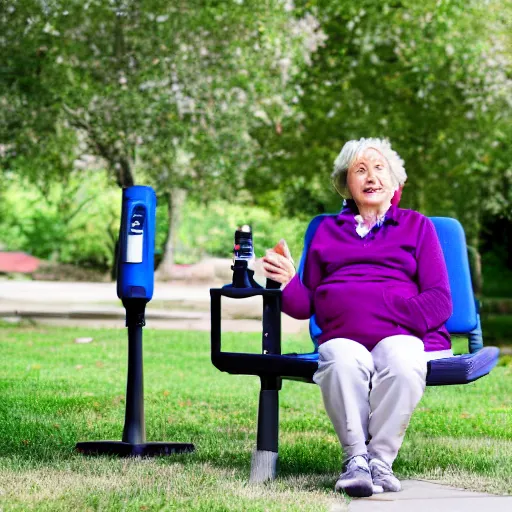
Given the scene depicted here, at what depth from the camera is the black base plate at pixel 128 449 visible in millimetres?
5535

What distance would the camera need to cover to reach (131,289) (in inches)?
216

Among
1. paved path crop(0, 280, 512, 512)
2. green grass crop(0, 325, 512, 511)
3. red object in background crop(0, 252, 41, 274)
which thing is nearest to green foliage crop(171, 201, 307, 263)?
paved path crop(0, 280, 512, 512)

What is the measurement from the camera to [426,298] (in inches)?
182

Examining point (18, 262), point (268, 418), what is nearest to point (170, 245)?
point (18, 262)

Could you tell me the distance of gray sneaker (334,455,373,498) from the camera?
4234 mm

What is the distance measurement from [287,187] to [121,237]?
2132 cm

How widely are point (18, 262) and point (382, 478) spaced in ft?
99.0

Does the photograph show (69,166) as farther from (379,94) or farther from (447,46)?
(447,46)

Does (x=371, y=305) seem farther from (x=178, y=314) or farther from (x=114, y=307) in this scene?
(x=114, y=307)

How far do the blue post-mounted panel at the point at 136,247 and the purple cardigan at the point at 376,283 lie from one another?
958 mm

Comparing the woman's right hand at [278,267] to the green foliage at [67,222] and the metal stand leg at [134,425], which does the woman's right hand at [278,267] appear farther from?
the green foliage at [67,222]

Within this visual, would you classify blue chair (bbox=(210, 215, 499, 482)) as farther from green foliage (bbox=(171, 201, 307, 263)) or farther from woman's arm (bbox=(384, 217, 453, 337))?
green foliage (bbox=(171, 201, 307, 263))

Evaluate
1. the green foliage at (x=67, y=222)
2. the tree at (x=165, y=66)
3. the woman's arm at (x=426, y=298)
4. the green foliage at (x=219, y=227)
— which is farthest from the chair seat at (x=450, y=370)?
the green foliage at (x=67, y=222)

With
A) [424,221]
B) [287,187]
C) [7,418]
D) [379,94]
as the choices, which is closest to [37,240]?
[287,187]
